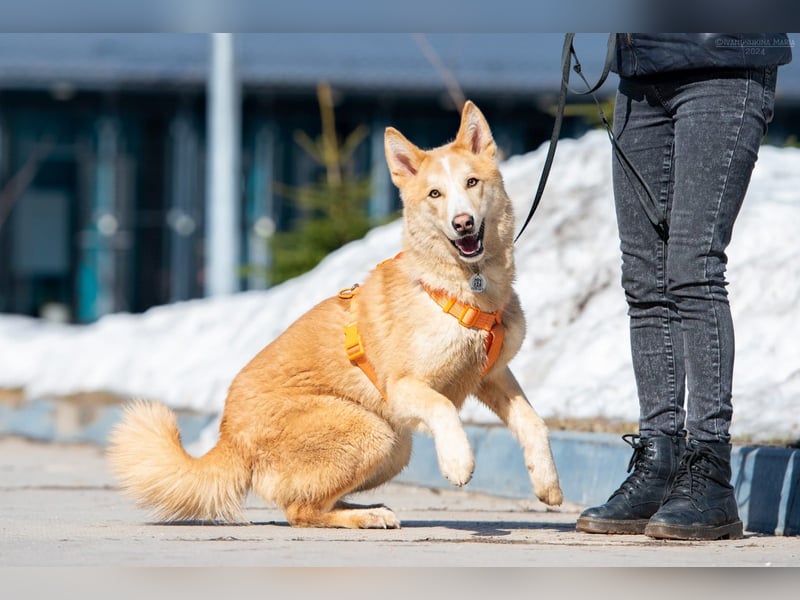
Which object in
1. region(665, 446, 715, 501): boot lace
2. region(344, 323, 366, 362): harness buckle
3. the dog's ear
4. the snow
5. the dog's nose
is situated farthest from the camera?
the snow

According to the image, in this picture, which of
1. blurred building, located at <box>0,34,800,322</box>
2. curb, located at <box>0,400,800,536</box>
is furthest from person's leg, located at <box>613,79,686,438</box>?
blurred building, located at <box>0,34,800,322</box>

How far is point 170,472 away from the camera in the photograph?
504 centimetres

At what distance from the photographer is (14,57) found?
74.3ft

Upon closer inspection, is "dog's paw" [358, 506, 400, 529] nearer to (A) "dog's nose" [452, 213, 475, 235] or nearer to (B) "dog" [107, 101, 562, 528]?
(B) "dog" [107, 101, 562, 528]

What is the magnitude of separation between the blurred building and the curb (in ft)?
46.8

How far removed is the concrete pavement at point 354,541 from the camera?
3.94m

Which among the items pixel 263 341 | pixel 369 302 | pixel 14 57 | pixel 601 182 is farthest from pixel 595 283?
pixel 14 57

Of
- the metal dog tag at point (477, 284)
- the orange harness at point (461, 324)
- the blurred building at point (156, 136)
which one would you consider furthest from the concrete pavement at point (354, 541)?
the blurred building at point (156, 136)

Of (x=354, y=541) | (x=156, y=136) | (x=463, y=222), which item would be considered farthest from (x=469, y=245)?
(x=156, y=136)

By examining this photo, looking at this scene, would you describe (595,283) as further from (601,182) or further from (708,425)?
(708,425)

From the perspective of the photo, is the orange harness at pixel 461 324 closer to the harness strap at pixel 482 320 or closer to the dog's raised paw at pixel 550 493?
the harness strap at pixel 482 320

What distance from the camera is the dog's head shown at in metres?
5.08

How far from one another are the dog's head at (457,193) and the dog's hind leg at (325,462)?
77cm

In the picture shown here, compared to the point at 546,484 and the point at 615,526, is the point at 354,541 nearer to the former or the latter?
the point at 546,484
